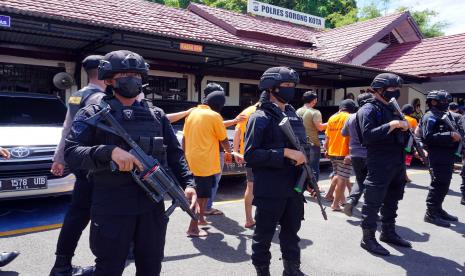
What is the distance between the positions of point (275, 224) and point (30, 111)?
14.9 ft

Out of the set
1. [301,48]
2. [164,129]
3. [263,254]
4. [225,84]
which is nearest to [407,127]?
[263,254]

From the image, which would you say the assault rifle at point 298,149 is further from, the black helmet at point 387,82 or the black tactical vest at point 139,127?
the black helmet at point 387,82

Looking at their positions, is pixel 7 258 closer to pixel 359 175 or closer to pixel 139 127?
pixel 139 127

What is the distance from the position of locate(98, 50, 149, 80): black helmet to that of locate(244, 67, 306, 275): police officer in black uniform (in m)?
1.12

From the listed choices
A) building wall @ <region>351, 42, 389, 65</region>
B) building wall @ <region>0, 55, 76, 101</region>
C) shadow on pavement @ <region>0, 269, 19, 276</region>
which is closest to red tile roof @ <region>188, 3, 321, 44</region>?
building wall @ <region>351, 42, 389, 65</region>

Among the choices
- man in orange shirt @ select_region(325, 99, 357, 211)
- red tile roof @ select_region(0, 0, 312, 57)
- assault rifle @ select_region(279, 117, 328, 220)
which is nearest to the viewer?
assault rifle @ select_region(279, 117, 328, 220)

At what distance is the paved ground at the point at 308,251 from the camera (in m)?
3.50

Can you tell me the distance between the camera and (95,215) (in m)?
2.18

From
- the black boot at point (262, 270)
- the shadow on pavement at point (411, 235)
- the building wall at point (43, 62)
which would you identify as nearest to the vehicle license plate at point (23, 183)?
the black boot at point (262, 270)

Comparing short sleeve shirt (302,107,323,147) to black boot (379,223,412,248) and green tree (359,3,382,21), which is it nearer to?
black boot (379,223,412,248)

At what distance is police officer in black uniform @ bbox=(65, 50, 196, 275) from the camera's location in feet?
6.98

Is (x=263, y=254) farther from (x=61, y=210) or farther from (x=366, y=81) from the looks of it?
(x=366, y=81)

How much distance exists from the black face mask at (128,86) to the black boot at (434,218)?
4.58 m

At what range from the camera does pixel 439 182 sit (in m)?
5.03
